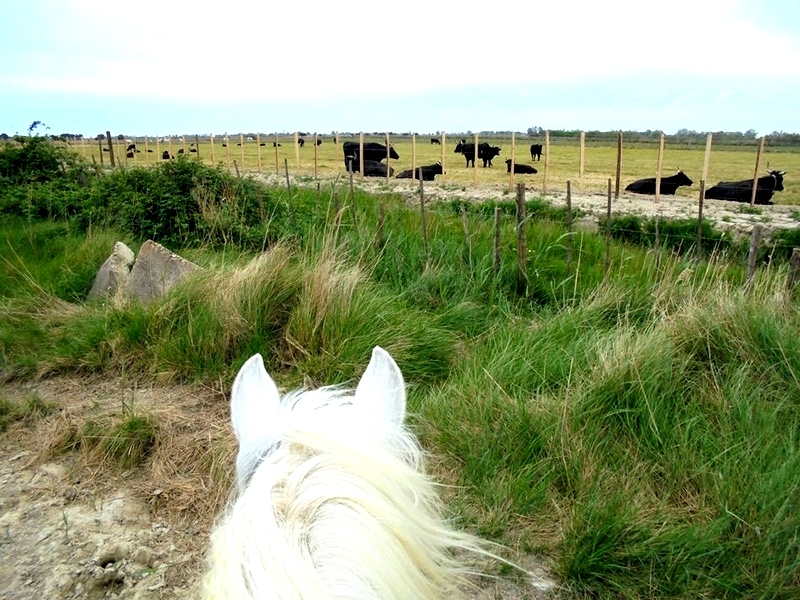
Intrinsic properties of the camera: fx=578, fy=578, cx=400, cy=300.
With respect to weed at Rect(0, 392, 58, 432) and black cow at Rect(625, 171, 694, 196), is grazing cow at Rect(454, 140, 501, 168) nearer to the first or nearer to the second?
black cow at Rect(625, 171, 694, 196)

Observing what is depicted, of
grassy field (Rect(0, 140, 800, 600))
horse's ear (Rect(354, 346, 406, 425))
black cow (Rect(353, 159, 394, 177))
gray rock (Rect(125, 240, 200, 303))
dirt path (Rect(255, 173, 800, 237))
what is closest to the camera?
horse's ear (Rect(354, 346, 406, 425))

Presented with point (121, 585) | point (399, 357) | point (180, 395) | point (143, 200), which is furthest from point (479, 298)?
point (143, 200)

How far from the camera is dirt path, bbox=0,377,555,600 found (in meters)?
2.25

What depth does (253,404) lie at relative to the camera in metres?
1.37

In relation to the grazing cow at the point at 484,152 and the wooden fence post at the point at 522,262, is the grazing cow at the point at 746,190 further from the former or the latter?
the grazing cow at the point at 484,152

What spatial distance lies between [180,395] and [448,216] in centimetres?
525

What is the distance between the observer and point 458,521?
7.70 ft

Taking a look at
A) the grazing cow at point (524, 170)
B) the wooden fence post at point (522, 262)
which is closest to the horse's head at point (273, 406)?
the wooden fence post at point (522, 262)

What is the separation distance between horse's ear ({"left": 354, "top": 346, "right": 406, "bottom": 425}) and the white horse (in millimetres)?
94

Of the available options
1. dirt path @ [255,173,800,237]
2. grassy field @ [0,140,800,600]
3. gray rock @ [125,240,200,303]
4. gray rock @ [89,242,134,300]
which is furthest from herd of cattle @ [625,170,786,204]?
gray rock @ [89,242,134,300]

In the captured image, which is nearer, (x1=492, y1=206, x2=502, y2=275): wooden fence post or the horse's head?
the horse's head

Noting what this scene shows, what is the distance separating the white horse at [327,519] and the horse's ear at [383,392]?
0.09 meters

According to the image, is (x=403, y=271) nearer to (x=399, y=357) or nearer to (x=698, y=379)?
(x=399, y=357)

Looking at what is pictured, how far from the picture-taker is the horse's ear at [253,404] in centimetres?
128
